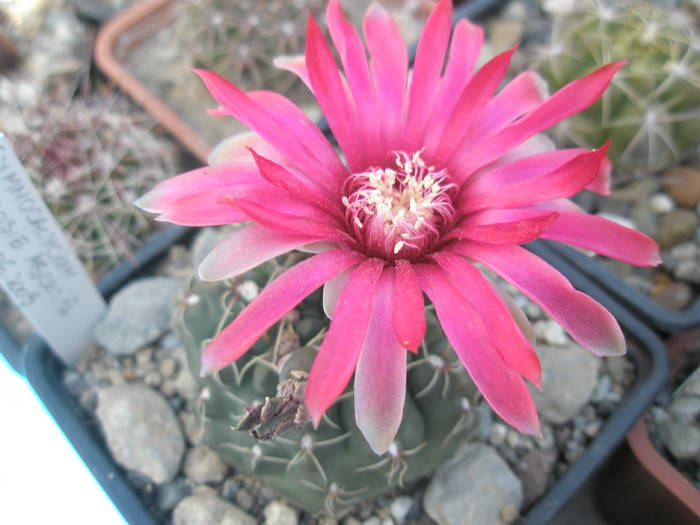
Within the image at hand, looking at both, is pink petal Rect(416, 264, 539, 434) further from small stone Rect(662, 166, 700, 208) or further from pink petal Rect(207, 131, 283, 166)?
small stone Rect(662, 166, 700, 208)

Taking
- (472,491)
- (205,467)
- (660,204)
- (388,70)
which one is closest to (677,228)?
(660,204)

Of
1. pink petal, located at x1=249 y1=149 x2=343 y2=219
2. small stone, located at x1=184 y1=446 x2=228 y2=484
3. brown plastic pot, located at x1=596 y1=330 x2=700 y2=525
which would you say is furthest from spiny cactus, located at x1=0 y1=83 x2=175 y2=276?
brown plastic pot, located at x1=596 y1=330 x2=700 y2=525

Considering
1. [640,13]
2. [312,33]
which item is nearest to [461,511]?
[312,33]

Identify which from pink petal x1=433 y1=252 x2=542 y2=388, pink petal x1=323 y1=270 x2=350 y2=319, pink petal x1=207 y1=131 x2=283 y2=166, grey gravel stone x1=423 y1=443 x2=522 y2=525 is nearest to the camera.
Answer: pink petal x1=433 y1=252 x2=542 y2=388

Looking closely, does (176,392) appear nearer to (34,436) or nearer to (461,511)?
(34,436)

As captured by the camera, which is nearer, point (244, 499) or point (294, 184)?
point (294, 184)

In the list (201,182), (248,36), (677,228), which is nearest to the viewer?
(201,182)

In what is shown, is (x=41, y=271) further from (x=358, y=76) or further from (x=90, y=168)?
(x=358, y=76)
